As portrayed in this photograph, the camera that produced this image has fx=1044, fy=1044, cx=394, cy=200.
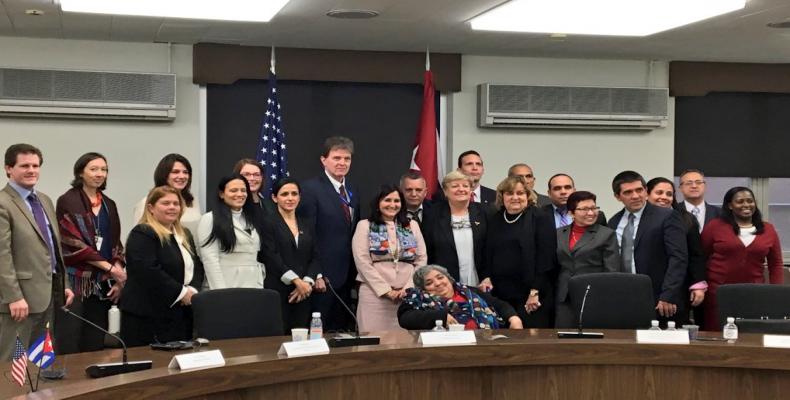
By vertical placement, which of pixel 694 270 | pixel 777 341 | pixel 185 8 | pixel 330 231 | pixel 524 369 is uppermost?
pixel 185 8

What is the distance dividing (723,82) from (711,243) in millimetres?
3358

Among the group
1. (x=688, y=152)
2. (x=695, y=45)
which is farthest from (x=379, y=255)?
(x=688, y=152)

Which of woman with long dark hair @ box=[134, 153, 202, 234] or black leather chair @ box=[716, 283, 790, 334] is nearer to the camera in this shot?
black leather chair @ box=[716, 283, 790, 334]

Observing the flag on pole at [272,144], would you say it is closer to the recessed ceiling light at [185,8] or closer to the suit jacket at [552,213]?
the recessed ceiling light at [185,8]

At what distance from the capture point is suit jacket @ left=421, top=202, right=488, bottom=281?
5824 millimetres

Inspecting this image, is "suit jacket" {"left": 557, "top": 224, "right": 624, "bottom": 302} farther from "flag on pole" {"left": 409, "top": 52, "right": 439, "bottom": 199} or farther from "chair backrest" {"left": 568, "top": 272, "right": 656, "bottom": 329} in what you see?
"flag on pole" {"left": 409, "top": 52, "right": 439, "bottom": 199}

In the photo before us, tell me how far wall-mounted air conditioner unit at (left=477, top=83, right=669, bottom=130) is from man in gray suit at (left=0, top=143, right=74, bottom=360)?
436 cm

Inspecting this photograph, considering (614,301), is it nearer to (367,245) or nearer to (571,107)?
(367,245)

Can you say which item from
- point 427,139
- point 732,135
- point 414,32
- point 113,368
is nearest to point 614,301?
point 113,368

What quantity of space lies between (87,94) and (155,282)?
10.7ft

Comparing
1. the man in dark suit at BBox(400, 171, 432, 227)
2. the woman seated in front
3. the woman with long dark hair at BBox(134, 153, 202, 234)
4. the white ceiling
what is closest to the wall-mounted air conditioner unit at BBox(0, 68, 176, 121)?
the white ceiling

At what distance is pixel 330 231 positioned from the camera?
5910mm

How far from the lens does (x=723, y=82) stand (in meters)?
9.07

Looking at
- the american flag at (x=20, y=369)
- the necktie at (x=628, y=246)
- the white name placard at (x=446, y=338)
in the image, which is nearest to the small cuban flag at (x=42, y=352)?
the american flag at (x=20, y=369)
